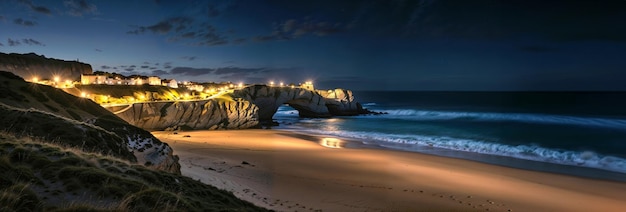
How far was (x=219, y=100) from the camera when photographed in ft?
146

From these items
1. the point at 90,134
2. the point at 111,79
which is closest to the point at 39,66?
the point at 111,79

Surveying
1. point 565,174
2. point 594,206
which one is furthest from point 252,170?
point 565,174

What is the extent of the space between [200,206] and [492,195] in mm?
12756

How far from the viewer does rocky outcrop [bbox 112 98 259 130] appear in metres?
35.5

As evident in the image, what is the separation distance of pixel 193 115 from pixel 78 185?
1414 inches

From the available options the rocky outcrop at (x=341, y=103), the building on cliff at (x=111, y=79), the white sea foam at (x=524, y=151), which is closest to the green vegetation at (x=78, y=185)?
the white sea foam at (x=524, y=151)

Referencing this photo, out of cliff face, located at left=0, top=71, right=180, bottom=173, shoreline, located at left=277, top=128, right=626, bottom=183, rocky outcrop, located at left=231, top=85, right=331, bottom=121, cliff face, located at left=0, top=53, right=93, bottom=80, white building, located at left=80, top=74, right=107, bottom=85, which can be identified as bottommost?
shoreline, located at left=277, top=128, right=626, bottom=183

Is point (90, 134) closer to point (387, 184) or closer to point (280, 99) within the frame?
point (387, 184)

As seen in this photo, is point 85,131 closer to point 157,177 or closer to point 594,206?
point 157,177

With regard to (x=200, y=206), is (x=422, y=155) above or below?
below

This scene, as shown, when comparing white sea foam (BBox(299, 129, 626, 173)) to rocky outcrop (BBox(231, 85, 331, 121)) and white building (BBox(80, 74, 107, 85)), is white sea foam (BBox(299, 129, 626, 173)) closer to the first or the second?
rocky outcrop (BBox(231, 85, 331, 121))

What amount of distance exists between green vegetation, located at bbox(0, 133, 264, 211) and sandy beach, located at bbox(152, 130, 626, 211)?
4.88 m

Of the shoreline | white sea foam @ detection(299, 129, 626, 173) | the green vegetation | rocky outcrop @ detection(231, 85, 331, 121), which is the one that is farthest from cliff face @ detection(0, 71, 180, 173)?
rocky outcrop @ detection(231, 85, 331, 121)

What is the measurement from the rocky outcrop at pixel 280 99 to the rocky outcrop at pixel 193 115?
8207 mm
